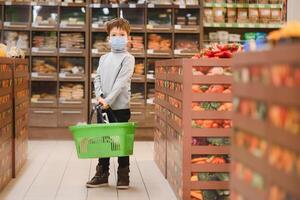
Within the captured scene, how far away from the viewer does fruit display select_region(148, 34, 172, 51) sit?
849 cm

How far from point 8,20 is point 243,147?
685cm

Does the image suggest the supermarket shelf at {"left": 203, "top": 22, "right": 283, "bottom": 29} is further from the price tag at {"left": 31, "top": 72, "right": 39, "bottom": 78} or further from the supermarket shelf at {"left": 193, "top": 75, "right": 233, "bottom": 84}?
the supermarket shelf at {"left": 193, "top": 75, "right": 233, "bottom": 84}

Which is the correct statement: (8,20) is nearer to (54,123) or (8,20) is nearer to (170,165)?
(54,123)

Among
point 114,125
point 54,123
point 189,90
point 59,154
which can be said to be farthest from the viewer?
point 54,123

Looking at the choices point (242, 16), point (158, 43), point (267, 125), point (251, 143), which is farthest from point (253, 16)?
point (267, 125)

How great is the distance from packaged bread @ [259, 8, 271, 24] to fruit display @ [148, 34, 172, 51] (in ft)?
4.78

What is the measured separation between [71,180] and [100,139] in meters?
0.94

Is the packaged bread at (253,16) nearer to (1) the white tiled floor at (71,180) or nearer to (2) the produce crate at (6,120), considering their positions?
(1) the white tiled floor at (71,180)

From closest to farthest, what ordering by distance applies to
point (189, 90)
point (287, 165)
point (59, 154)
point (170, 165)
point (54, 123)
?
point (287, 165), point (189, 90), point (170, 165), point (59, 154), point (54, 123)

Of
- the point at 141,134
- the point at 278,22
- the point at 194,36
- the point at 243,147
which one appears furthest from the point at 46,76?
the point at 243,147

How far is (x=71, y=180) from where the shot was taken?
539cm

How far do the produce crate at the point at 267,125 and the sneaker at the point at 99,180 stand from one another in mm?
2682

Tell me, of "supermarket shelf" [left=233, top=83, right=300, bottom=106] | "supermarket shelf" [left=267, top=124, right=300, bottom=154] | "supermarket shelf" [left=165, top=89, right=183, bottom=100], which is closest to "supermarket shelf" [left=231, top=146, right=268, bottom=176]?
"supermarket shelf" [left=267, top=124, right=300, bottom=154]

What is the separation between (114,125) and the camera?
4621mm
